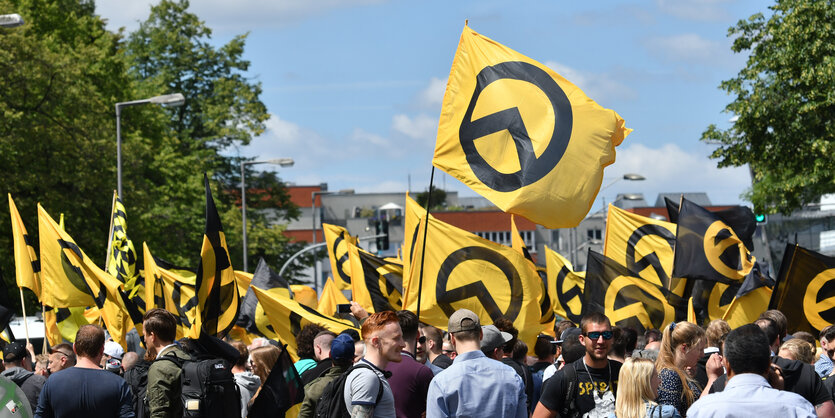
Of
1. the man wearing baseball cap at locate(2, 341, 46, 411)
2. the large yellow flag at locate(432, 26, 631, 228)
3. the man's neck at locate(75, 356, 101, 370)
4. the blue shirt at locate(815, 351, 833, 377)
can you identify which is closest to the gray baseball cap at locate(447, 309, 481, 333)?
the man's neck at locate(75, 356, 101, 370)

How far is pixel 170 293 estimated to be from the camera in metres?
15.2

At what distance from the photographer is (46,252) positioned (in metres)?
13.1

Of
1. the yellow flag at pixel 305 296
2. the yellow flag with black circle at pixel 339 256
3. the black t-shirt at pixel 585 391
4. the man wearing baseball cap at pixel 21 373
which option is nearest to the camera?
the black t-shirt at pixel 585 391

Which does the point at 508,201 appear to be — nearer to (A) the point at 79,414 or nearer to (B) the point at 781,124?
(A) the point at 79,414

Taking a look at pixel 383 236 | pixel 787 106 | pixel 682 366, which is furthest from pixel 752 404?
pixel 383 236

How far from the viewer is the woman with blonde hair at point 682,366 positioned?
6.17 metres

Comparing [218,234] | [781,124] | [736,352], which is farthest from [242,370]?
[781,124]

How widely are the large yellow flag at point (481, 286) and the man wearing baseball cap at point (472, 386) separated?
4353mm

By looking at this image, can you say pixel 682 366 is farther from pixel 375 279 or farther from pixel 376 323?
pixel 375 279

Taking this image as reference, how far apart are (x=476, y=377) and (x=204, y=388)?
2.01 m

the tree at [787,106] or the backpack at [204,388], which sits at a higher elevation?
the tree at [787,106]

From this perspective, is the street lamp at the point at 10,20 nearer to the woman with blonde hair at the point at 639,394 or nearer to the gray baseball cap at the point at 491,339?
the gray baseball cap at the point at 491,339

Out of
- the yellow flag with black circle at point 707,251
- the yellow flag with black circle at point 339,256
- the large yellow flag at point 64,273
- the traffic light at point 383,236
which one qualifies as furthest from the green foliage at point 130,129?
the yellow flag with black circle at point 707,251

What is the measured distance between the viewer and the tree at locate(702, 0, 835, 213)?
87.6 feet
